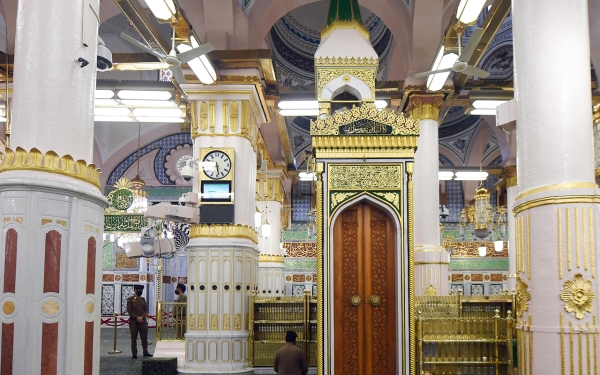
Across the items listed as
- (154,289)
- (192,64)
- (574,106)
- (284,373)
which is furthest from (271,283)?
(574,106)

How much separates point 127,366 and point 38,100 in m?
6.76

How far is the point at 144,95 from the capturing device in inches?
414

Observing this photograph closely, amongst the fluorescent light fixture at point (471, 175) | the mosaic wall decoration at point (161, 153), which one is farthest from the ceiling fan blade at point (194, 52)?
the mosaic wall decoration at point (161, 153)

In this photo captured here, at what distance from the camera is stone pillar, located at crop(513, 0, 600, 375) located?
15.7 feet

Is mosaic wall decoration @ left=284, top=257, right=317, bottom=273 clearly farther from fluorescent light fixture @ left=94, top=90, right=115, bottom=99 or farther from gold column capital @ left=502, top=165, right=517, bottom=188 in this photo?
fluorescent light fixture @ left=94, top=90, right=115, bottom=99

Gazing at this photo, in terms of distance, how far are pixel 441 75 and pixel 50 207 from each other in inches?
272

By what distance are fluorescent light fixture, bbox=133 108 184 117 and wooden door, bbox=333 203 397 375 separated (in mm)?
5329

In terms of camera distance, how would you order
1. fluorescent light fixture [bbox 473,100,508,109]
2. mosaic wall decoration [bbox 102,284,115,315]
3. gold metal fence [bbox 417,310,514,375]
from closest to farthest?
1. gold metal fence [bbox 417,310,514,375]
2. fluorescent light fixture [bbox 473,100,508,109]
3. mosaic wall decoration [bbox 102,284,115,315]

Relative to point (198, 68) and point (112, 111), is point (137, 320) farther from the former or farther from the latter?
point (198, 68)

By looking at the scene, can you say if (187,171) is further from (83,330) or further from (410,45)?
(83,330)

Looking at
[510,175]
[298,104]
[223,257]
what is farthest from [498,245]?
[223,257]

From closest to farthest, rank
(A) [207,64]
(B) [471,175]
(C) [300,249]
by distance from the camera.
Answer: (A) [207,64] < (B) [471,175] < (C) [300,249]

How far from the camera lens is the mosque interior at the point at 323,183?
3.78 m

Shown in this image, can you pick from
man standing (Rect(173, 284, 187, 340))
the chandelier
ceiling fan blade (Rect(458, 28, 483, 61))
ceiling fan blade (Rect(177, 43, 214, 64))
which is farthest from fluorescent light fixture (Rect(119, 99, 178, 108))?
the chandelier
